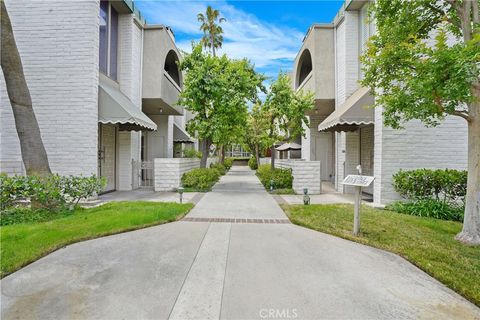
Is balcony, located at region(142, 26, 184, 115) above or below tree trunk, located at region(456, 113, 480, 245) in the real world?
above

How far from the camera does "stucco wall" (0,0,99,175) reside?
9016 millimetres

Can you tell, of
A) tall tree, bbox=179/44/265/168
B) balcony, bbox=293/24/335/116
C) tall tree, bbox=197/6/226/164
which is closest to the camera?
tall tree, bbox=179/44/265/168

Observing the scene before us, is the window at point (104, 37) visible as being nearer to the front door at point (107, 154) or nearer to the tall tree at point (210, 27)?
the front door at point (107, 154)

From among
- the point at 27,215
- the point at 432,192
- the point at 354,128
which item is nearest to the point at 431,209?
the point at 432,192

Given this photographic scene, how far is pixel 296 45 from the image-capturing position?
19578 mm

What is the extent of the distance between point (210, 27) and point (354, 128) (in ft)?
78.8

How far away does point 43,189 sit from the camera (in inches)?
260

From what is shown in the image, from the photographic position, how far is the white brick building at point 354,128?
8.98 metres

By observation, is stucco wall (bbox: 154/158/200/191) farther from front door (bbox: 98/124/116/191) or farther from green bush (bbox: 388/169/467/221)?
green bush (bbox: 388/169/467/221)

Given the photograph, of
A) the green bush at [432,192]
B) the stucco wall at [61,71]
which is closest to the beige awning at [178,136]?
the stucco wall at [61,71]

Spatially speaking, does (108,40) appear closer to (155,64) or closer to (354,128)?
(155,64)

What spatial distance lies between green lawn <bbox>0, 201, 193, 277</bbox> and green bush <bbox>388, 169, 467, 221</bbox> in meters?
6.96

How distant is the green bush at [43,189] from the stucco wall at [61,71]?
6.55 feet

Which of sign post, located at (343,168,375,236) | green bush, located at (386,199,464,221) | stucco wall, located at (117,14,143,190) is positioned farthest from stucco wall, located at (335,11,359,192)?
stucco wall, located at (117,14,143,190)
